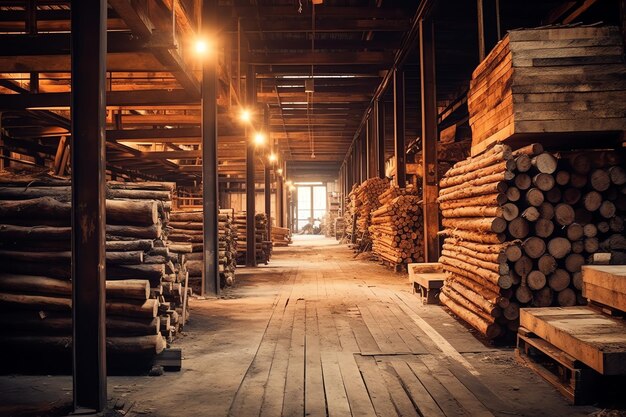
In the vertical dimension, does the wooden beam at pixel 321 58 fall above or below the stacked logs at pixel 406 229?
above

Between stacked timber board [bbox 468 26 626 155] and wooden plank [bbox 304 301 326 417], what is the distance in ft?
11.6

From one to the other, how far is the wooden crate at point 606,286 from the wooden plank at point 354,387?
2274mm

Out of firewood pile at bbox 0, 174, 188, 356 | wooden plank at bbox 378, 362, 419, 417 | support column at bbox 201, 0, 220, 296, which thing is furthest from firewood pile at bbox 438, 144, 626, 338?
support column at bbox 201, 0, 220, 296

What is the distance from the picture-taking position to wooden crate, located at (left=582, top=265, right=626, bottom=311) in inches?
169

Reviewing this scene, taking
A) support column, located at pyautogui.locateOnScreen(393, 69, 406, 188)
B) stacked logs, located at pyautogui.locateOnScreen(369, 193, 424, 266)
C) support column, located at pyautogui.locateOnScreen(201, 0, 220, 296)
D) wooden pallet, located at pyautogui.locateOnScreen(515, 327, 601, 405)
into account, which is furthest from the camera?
support column, located at pyautogui.locateOnScreen(393, 69, 406, 188)

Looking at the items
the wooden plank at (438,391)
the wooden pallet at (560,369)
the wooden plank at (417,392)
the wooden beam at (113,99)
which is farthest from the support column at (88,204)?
the wooden beam at (113,99)

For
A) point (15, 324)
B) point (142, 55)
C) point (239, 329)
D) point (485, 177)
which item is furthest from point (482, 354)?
point (142, 55)

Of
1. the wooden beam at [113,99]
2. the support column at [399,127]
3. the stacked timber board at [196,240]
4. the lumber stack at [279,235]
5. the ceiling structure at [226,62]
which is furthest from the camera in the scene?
the lumber stack at [279,235]

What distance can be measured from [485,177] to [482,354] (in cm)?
219

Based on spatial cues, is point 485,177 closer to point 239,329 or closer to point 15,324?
point 239,329

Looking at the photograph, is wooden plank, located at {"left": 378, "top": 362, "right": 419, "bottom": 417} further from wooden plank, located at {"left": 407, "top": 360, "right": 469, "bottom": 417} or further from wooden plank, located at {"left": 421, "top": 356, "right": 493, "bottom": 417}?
wooden plank, located at {"left": 421, "top": 356, "right": 493, "bottom": 417}

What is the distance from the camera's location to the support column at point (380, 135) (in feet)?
67.9

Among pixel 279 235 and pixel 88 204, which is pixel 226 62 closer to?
pixel 88 204

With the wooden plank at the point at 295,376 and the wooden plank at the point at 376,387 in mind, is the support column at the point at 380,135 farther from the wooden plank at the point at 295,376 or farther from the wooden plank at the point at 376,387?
the wooden plank at the point at 376,387
